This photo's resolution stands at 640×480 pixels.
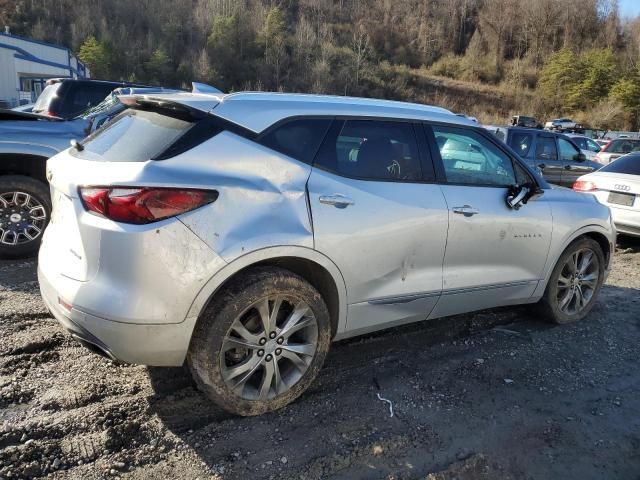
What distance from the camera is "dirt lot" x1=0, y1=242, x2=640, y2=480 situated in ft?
8.42

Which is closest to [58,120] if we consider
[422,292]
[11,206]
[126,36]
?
[11,206]

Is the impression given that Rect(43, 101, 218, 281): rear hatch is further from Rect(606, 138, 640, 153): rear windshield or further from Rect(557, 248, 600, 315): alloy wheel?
Rect(606, 138, 640, 153): rear windshield

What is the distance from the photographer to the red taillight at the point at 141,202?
2447 mm

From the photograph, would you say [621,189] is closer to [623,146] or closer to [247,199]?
[247,199]

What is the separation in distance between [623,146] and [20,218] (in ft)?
55.3

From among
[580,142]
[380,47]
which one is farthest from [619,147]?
[380,47]

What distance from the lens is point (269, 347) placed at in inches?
113

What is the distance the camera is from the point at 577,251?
4.47 metres

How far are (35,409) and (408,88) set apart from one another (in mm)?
90849

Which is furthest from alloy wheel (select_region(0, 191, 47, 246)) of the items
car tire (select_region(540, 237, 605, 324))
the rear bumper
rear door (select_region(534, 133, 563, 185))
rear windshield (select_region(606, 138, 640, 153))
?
rear windshield (select_region(606, 138, 640, 153))

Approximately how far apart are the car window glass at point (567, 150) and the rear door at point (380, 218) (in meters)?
9.73

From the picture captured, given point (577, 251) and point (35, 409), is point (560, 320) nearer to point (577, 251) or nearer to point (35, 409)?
point (577, 251)

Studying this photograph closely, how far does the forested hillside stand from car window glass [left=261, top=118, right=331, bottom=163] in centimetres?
6898

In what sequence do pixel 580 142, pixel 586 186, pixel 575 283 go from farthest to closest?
pixel 580 142
pixel 586 186
pixel 575 283
